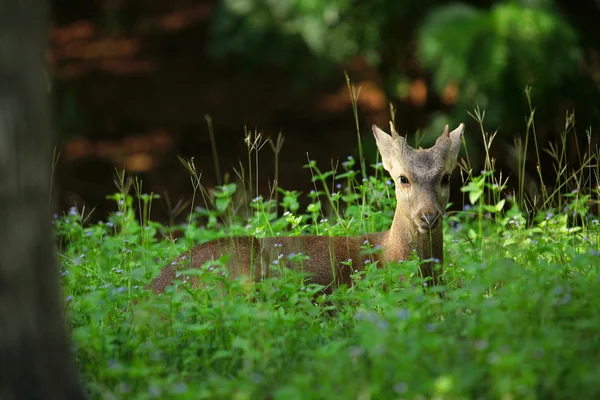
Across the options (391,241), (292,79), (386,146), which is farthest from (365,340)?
(292,79)

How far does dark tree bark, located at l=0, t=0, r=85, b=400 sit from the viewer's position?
289 cm

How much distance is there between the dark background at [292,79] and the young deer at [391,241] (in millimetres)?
833

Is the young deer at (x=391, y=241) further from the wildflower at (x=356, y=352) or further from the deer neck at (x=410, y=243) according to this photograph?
the wildflower at (x=356, y=352)

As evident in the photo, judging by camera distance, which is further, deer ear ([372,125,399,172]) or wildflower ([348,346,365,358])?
deer ear ([372,125,399,172])

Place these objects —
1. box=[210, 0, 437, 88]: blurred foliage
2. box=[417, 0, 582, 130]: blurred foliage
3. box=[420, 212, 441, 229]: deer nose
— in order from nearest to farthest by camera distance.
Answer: box=[420, 212, 441, 229]: deer nose
box=[417, 0, 582, 130]: blurred foliage
box=[210, 0, 437, 88]: blurred foliage

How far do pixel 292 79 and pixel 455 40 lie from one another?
3252 mm

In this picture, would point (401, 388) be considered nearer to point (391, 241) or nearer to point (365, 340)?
point (365, 340)

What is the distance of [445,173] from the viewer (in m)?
4.97

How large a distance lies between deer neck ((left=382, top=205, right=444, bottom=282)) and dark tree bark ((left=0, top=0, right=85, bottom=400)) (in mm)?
2394

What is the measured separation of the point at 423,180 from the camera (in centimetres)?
488

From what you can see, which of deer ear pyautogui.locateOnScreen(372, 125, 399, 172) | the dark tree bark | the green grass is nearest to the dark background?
deer ear pyautogui.locateOnScreen(372, 125, 399, 172)

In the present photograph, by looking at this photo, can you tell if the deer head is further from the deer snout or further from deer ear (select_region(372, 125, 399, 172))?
deer ear (select_region(372, 125, 399, 172))

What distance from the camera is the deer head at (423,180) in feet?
15.7

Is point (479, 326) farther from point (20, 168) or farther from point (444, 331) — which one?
point (20, 168)
